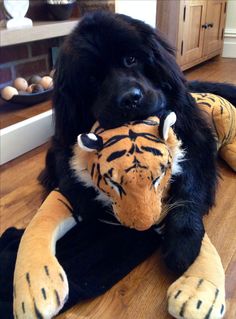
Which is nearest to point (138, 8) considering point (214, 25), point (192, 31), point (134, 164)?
point (192, 31)

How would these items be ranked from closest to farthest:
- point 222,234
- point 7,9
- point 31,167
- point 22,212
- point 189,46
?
point 222,234 → point 22,212 → point 31,167 → point 7,9 → point 189,46

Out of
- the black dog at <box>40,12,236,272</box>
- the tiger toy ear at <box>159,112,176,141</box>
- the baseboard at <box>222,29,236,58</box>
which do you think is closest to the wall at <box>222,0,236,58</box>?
the baseboard at <box>222,29,236,58</box>

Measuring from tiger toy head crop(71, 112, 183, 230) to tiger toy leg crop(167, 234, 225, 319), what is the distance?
4.9 inches

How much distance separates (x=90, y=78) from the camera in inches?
31.8

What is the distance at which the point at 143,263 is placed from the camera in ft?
2.75

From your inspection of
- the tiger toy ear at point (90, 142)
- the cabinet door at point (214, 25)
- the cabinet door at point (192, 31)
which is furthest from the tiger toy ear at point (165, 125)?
the cabinet door at point (214, 25)

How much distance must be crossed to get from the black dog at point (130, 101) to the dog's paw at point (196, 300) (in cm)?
6

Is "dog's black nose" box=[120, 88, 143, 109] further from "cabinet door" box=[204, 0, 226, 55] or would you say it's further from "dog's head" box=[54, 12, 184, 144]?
"cabinet door" box=[204, 0, 226, 55]

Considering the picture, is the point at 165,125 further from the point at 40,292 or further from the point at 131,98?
the point at 40,292

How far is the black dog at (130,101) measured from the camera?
760 millimetres

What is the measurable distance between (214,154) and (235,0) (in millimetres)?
2821

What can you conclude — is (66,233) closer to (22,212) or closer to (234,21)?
(22,212)

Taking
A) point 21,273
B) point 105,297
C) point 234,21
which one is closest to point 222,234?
point 105,297

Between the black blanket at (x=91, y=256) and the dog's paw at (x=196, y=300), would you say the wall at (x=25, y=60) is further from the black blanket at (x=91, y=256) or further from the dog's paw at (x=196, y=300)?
the dog's paw at (x=196, y=300)
